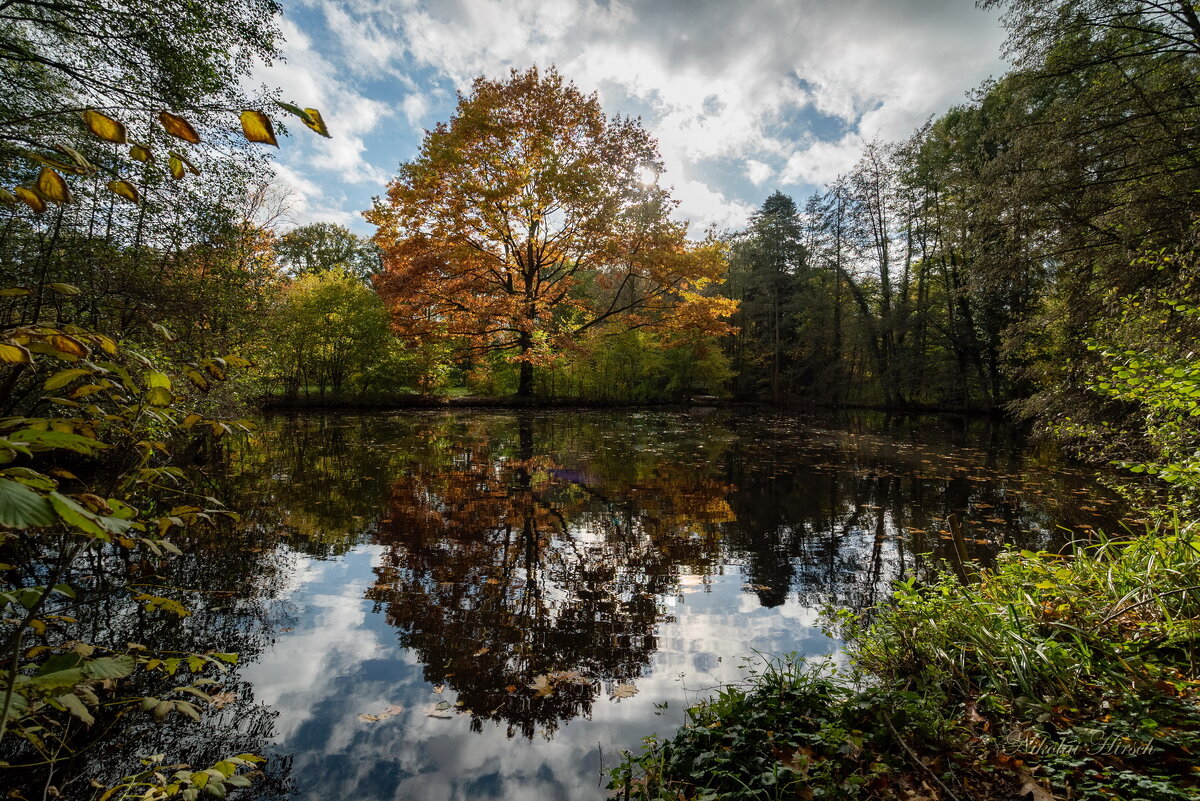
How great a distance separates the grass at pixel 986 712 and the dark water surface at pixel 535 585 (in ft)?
1.54

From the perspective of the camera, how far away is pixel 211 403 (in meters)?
6.77

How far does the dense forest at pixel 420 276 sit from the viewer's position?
5.23 feet

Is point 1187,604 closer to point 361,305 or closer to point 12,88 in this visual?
point 12,88

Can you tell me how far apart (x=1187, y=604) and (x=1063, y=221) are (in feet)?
35.2

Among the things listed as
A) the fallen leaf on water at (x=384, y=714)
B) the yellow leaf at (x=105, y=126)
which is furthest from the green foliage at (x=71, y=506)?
the fallen leaf on water at (x=384, y=714)

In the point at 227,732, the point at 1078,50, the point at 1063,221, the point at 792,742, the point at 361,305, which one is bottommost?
the point at 227,732

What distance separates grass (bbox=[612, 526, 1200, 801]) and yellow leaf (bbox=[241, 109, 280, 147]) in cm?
261

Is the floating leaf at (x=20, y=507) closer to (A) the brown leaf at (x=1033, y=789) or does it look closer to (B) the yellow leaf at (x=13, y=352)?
(B) the yellow leaf at (x=13, y=352)

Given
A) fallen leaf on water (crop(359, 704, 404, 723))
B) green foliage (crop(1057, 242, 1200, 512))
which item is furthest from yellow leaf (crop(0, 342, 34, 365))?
green foliage (crop(1057, 242, 1200, 512))

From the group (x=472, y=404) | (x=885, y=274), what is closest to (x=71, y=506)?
(x=472, y=404)

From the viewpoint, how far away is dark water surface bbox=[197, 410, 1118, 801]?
244cm

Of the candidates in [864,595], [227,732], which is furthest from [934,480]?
[227,732]

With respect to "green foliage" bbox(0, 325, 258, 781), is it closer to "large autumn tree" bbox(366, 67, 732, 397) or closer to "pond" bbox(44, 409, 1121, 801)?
"pond" bbox(44, 409, 1121, 801)

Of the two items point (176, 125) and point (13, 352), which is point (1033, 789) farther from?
point (176, 125)
